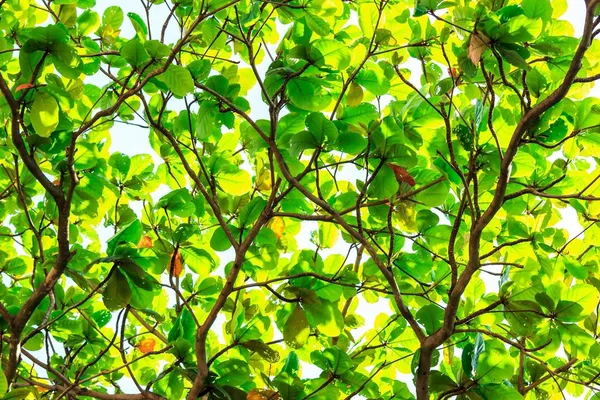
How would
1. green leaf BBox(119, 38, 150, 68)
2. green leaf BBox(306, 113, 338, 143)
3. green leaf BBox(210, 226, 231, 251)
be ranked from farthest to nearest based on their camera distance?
green leaf BBox(210, 226, 231, 251) → green leaf BBox(306, 113, 338, 143) → green leaf BBox(119, 38, 150, 68)

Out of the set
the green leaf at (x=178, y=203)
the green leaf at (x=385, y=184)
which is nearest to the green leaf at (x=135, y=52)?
the green leaf at (x=178, y=203)

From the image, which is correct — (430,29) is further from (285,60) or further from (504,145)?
(285,60)

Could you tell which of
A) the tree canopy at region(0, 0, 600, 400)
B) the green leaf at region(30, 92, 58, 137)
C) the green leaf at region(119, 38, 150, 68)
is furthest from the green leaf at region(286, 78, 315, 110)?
the green leaf at region(30, 92, 58, 137)

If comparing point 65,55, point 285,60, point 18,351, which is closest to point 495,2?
point 285,60

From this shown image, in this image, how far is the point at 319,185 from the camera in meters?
2.17

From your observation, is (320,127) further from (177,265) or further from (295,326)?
(177,265)

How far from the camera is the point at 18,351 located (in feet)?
6.31

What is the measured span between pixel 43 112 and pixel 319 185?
98 cm

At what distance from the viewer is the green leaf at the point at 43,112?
1.62 meters

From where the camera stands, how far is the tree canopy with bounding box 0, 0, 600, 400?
5.35 ft

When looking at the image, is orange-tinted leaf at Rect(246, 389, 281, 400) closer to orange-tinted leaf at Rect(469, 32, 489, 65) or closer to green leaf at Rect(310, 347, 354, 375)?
green leaf at Rect(310, 347, 354, 375)

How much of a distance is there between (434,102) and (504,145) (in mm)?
291

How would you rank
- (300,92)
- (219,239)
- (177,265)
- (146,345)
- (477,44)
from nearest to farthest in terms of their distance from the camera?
(477,44) → (300,92) → (219,239) → (177,265) → (146,345)

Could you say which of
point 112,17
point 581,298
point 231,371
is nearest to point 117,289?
point 231,371
